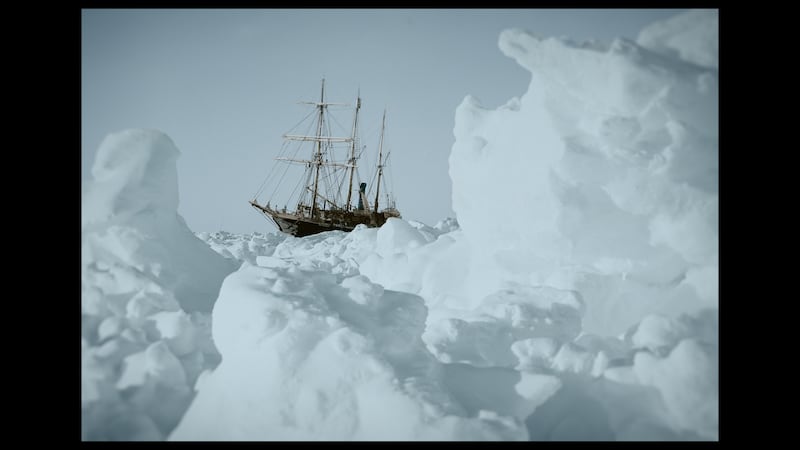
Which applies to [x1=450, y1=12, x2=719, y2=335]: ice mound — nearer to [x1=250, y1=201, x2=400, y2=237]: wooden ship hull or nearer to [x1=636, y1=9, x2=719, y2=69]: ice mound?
[x1=636, y1=9, x2=719, y2=69]: ice mound

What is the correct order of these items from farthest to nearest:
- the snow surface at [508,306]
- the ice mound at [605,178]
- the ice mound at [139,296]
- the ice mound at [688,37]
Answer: the ice mound at [605,178] → the ice mound at [688,37] → the ice mound at [139,296] → the snow surface at [508,306]

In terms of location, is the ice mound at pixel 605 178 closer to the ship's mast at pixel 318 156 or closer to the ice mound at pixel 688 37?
the ice mound at pixel 688 37

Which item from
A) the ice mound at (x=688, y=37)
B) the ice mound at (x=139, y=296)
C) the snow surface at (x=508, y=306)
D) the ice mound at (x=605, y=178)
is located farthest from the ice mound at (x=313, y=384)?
the ice mound at (x=688, y=37)

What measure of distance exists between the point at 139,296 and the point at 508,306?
3409 mm

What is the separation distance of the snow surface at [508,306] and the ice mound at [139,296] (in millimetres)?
16

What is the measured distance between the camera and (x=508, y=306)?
4.01 meters

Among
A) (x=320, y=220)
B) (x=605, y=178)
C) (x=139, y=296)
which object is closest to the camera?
(x=139, y=296)

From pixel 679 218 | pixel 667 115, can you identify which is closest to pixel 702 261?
pixel 679 218

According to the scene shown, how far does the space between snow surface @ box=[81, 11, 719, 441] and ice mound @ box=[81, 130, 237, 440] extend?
0.6 inches

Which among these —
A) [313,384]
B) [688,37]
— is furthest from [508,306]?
[688,37]

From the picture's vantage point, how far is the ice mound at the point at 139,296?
3205 millimetres

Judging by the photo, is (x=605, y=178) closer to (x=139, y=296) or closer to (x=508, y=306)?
(x=508, y=306)
